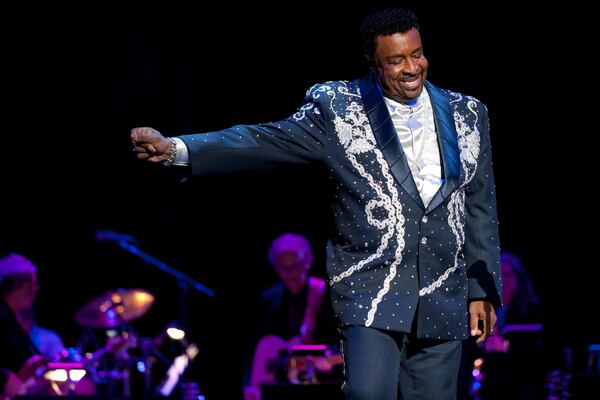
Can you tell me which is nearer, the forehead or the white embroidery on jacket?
the white embroidery on jacket

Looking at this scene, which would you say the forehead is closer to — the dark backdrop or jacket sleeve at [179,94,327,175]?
jacket sleeve at [179,94,327,175]

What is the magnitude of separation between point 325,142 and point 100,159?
4833 mm

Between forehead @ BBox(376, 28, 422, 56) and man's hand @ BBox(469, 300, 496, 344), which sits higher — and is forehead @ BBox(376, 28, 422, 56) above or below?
above

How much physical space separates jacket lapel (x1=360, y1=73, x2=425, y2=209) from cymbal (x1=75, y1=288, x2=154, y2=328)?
14.4ft

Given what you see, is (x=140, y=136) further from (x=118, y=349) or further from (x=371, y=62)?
(x=118, y=349)

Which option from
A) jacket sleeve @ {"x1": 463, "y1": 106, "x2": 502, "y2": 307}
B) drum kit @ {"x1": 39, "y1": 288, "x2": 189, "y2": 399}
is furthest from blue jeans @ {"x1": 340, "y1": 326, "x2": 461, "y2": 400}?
drum kit @ {"x1": 39, "y1": 288, "x2": 189, "y2": 399}

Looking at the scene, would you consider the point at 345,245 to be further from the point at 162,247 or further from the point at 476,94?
the point at 162,247

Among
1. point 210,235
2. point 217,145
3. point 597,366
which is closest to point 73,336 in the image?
point 210,235

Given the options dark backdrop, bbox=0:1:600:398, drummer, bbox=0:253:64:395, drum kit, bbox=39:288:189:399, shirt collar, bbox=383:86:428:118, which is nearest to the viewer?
shirt collar, bbox=383:86:428:118

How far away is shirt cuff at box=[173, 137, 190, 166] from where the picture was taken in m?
3.07

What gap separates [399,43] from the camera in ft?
10.7

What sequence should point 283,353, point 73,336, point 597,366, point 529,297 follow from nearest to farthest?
point 597,366
point 283,353
point 529,297
point 73,336

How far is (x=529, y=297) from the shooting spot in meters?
6.99

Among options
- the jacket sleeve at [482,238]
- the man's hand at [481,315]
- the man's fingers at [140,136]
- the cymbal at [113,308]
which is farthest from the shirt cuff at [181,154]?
the cymbal at [113,308]
